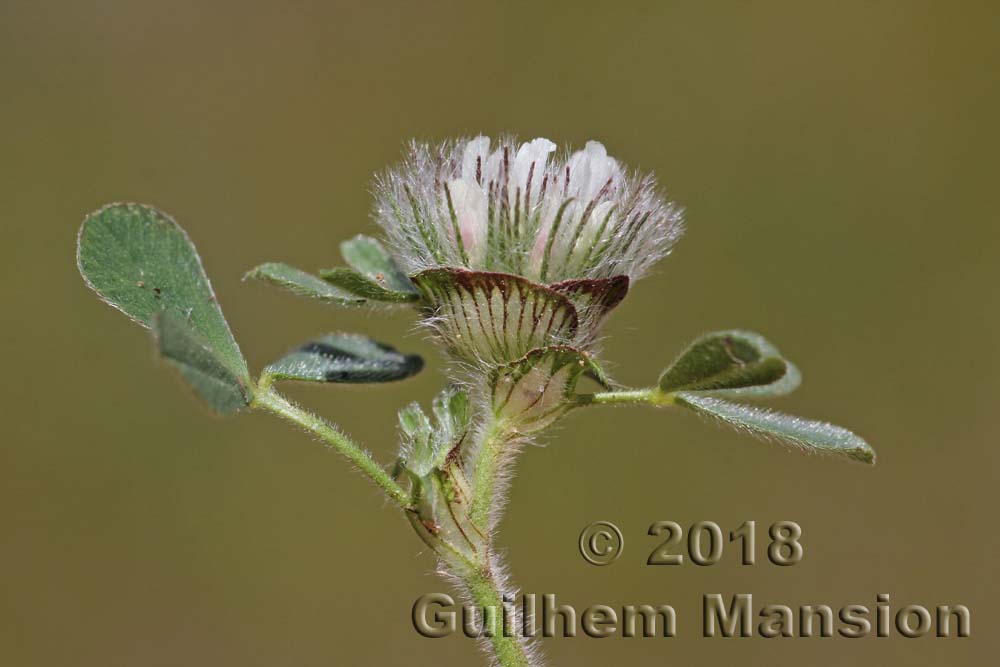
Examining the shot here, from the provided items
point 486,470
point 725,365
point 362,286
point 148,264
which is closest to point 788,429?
point 725,365

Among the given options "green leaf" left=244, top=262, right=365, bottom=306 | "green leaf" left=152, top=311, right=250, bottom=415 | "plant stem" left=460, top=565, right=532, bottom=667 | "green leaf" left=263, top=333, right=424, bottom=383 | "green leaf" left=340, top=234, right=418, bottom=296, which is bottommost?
"plant stem" left=460, top=565, right=532, bottom=667

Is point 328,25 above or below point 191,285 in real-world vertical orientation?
above

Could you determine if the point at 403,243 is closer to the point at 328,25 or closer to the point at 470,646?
the point at 470,646

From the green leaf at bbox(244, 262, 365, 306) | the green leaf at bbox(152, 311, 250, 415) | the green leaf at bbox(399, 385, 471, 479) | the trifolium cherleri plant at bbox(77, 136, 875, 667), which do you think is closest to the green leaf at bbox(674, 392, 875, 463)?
the trifolium cherleri plant at bbox(77, 136, 875, 667)

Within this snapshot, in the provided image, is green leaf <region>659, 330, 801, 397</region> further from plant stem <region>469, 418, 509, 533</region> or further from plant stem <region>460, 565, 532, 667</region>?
plant stem <region>460, 565, 532, 667</region>

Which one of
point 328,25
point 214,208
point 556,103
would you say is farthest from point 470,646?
point 328,25

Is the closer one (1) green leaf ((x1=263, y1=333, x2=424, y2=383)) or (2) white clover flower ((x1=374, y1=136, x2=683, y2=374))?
(2) white clover flower ((x1=374, y1=136, x2=683, y2=374))
